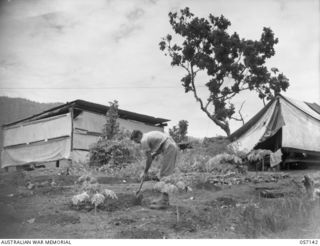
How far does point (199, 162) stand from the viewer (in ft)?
18.8

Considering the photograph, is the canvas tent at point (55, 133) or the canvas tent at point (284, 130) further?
the canvas tent at point (284, 130)

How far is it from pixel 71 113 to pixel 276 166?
9.46 ft

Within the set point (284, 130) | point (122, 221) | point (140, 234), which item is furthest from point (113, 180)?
point (284, 130)

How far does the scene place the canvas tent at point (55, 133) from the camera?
15.2ft

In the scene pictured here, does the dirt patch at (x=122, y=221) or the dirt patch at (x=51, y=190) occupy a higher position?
the dirt patch at (x=51, y=190)

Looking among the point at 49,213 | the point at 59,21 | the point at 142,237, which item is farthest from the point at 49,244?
the point at 59,21

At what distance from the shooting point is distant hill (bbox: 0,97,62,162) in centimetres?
396

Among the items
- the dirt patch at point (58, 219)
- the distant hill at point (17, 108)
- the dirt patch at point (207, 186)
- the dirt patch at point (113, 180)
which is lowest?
the dirt patch at point (58, 219)

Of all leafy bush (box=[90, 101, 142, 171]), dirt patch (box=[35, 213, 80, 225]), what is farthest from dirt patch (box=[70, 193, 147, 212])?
leafy bush (box=[90, 101, 142, 171])

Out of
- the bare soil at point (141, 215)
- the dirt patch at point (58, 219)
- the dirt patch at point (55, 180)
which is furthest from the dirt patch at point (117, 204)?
the dirt patch at point (55, 180)

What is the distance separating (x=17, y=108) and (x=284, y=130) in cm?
343

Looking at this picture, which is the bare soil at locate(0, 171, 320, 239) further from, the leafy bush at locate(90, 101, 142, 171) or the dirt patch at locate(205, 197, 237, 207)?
Answer: the leafy bush at locate(90, 101, 142, 171)

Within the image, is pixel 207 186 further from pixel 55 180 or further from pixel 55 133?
pixel 55 133

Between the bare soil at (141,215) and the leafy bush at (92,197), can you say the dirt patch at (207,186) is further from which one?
the leafy bush at (92,197)
